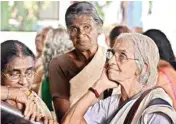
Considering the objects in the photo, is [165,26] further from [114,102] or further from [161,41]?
[114,102]

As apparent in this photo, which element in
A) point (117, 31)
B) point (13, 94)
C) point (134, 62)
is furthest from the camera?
point (117, 31)

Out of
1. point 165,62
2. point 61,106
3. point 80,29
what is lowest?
point 61,106

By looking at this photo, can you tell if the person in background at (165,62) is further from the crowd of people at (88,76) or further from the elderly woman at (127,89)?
the elderly woman at (127,89)

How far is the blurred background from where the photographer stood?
115 centimetres

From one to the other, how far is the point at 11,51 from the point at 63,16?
24cm

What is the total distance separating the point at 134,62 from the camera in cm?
107

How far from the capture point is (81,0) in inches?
48.6

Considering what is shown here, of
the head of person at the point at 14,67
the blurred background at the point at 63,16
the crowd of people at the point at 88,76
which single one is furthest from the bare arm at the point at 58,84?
the head of person at the point at 14,67

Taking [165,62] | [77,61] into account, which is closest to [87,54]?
[77,61]

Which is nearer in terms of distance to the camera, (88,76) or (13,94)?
(13,94)

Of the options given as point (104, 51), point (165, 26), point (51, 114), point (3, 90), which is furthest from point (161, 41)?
point (3, 90)

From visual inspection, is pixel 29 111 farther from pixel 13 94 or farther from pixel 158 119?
pixel 158 119

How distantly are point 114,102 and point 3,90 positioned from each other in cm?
29

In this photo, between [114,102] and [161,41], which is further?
[161,41]
